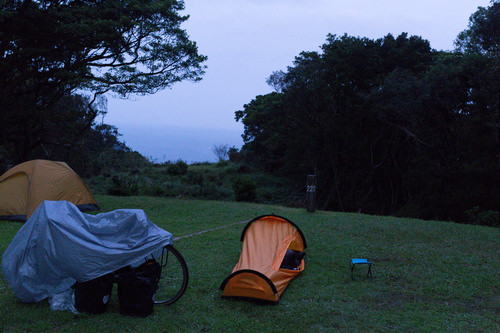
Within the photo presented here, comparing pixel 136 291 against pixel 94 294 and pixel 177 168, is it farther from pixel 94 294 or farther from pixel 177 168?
pixel 177 168

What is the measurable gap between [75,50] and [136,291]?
38.7ft

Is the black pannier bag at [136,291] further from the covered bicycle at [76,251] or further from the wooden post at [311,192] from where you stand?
the wooden post at [311,192]

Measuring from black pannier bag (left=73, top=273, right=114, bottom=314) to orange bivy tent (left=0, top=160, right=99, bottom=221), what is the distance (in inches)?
306

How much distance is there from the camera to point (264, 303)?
543cm

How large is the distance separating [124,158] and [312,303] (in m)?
26.8

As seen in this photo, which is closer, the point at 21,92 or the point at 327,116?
the point at 21,92

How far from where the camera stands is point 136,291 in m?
4.82

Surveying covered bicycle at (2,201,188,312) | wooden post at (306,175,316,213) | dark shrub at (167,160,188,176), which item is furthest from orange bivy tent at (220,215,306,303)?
dark shrub at (167,160,188,176)

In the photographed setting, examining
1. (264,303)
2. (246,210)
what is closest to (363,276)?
(264,303)

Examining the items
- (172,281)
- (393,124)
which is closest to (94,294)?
(172,281)

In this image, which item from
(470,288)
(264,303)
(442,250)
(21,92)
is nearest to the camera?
(264,303)

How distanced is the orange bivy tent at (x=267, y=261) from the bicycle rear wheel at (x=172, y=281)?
0.64m

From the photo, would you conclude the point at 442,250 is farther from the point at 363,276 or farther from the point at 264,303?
the point at 264,303

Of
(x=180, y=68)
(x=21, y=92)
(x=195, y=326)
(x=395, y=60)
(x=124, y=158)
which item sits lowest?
(x=195, y=326)
